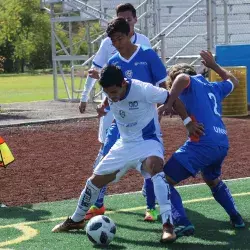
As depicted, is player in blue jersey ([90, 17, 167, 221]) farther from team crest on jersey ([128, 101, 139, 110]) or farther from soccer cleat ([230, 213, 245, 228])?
soccer cleat ([230, 213, 245, 228])

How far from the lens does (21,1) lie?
67.0m

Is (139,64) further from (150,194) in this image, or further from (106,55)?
(150,194)

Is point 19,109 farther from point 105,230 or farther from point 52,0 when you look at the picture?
point 105,230

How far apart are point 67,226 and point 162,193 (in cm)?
108

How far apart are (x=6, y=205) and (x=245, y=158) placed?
4.17 meters

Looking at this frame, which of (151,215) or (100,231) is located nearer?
(100,231)

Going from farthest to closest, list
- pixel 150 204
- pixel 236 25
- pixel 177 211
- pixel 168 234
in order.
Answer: pixel 236 25, pixel 150 204, pixel 177 211, pixel 168 234

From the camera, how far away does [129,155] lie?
6.40 meters

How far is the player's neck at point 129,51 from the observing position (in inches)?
276

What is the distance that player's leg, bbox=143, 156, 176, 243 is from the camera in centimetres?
618

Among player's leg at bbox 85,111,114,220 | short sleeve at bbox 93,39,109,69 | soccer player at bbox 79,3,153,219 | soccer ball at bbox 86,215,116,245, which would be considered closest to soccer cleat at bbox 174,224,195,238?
soccer ball at bbox 86,215,116,245

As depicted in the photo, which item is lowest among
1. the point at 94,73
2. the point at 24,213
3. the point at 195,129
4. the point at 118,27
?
the point at 24,213

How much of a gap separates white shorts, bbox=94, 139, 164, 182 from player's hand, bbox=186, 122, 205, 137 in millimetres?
307

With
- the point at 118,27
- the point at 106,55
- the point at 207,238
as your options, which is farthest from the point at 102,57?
the point at 207,238
